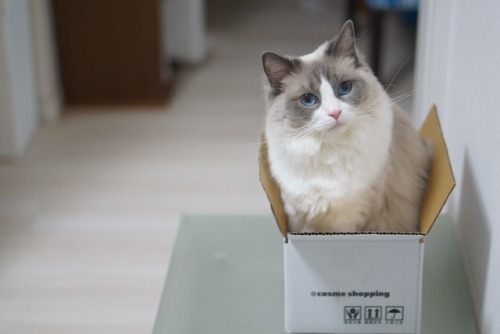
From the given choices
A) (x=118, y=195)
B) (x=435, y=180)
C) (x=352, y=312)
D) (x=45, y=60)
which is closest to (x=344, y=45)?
(x=435, y=180)

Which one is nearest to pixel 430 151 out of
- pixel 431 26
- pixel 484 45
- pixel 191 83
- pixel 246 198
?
pixel 484 45

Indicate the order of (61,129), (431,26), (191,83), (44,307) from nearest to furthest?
(44,307), (431,26), (61,129), (191,83)

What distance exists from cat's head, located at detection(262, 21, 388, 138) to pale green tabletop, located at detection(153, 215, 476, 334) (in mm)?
354

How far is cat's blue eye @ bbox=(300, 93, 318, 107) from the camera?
1.47 metres

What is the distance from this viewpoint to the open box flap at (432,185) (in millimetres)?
1444

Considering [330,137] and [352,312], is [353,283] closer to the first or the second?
[352,312]

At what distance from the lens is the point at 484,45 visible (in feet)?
5.00

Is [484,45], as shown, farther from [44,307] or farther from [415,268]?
[44,307]

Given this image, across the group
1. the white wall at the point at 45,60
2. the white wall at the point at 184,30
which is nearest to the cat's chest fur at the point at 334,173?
the white wall at the point at 45,60

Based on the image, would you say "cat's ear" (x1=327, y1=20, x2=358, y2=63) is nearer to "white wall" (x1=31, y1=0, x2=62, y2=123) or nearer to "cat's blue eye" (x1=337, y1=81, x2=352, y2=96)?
"cat's blue eye" (x1=337, y1=81, x2=352, y2=96)

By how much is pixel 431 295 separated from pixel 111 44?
210 centimetres

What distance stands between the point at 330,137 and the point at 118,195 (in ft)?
4.50

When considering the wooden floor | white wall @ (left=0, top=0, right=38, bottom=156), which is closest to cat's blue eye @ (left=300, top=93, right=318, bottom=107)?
the wooden floor

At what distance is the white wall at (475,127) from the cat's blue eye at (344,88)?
0.24 m
